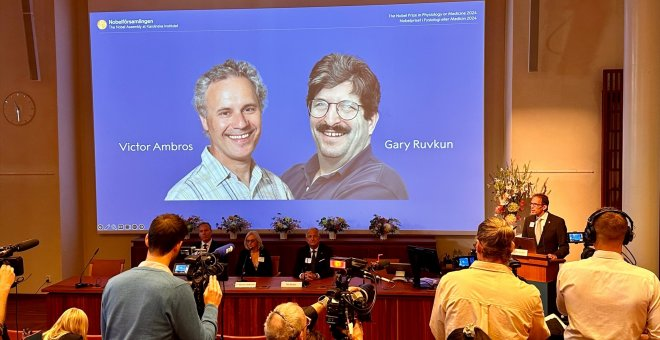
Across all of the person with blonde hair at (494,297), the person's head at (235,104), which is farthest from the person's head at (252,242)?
the person with blonde hair at (494,297)

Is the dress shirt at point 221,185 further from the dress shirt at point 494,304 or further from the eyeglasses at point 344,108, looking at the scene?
the dress shirt at point 494,304

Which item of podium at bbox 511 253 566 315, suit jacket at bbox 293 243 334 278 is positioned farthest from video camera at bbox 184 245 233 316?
podium at bbox 511 253 566 315

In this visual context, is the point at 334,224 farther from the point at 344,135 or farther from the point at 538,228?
the point at 538,228

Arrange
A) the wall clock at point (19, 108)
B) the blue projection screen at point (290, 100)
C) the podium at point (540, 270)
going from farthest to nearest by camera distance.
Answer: the wall clock at point (19, 108)
the blue projection screen at point (290, 100)
the podium at point (540, 270)

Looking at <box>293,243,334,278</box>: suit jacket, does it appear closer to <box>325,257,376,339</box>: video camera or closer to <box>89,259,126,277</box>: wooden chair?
<box>89,259,126,277</box>: wooden chair

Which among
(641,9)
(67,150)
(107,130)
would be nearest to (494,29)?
(641,9)

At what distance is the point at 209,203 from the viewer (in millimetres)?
8141

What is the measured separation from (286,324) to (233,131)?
596cm

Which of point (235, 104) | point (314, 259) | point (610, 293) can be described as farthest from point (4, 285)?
point (235, 104)

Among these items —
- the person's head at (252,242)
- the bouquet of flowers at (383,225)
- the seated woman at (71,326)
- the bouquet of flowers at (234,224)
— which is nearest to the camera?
the seated woman at (71,326)

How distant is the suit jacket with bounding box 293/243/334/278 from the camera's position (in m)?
6.06

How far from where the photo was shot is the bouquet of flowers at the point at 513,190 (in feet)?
23.4

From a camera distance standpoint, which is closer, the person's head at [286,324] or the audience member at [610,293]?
the person's head at [286,324]

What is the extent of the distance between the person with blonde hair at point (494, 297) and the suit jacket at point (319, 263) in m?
3.57
